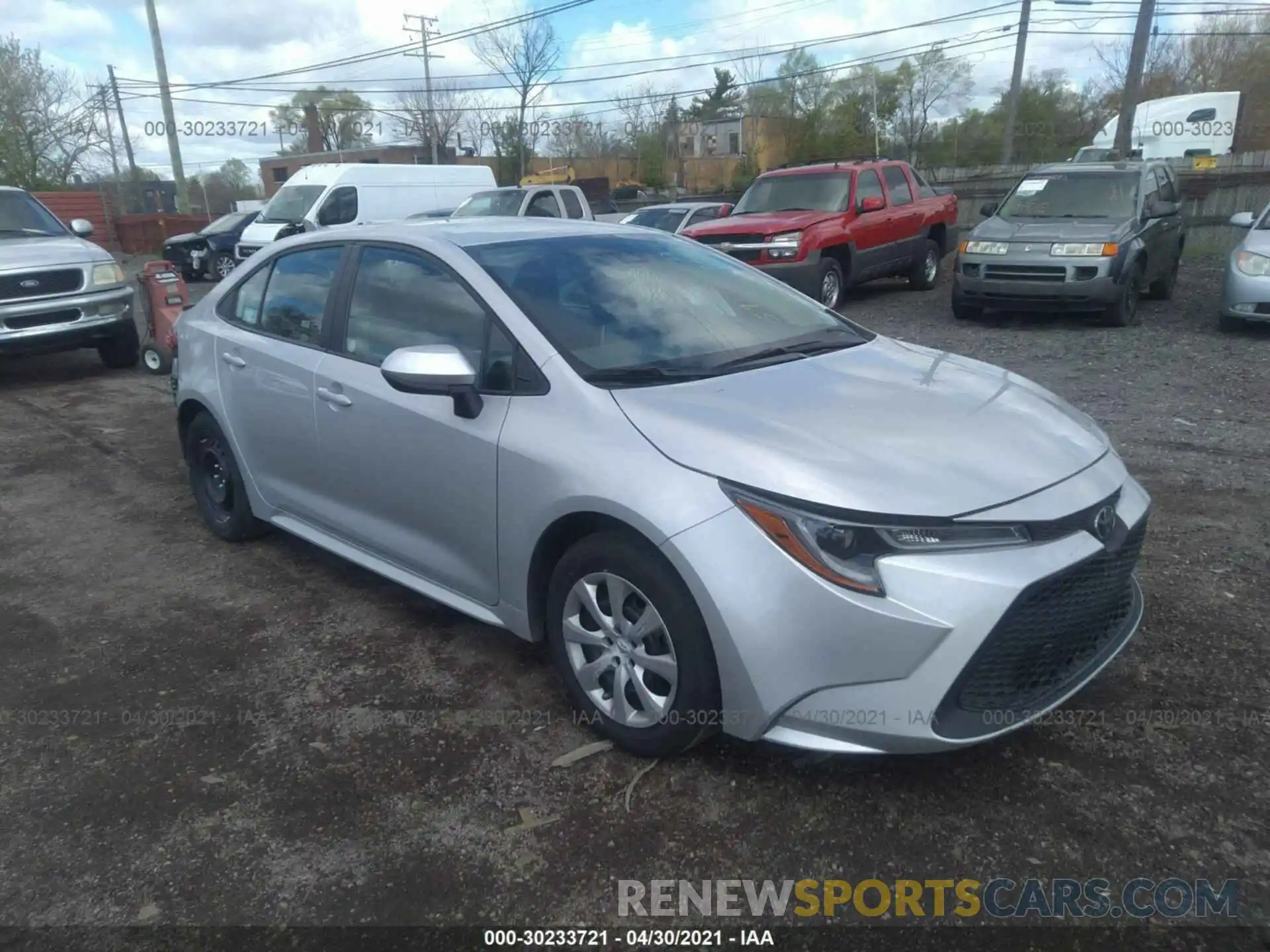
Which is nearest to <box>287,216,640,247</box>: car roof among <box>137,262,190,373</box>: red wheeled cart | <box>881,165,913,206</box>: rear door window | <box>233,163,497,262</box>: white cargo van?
<box>137,262,190,373</box>: red wheeled cart

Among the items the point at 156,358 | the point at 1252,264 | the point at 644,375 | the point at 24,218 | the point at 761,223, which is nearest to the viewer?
the point at 644,375

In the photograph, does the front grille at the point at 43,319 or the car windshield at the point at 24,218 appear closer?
the front grille at the point at 43,319

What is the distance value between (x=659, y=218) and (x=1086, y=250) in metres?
8.04

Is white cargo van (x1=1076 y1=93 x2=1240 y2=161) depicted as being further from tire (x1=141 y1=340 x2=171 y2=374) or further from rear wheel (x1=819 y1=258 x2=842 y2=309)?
tire (x1=141 y1=340 x2=171 y2=374)

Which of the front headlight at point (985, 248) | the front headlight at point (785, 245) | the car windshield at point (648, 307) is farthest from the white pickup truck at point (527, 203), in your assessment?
the car windshield at point (648, 307)

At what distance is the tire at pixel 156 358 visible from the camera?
31.7 ft

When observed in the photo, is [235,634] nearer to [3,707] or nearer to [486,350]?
[3,707]

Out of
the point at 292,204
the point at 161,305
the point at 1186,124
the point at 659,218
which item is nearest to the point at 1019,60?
the point at 1186,124

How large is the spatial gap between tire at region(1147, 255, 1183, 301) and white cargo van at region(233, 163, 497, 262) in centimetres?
1216

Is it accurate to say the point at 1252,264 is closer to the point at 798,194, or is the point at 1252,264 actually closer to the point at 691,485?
the point at 798,194

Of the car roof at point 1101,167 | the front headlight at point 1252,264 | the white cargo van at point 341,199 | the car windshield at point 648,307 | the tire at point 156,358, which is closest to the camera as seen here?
the car windshield at point 648,307

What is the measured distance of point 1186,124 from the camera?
99.0 feet

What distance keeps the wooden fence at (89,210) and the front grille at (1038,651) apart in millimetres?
33831

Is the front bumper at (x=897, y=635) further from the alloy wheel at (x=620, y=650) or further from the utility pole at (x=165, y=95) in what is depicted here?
the utility pole at (x=165, y=95)
